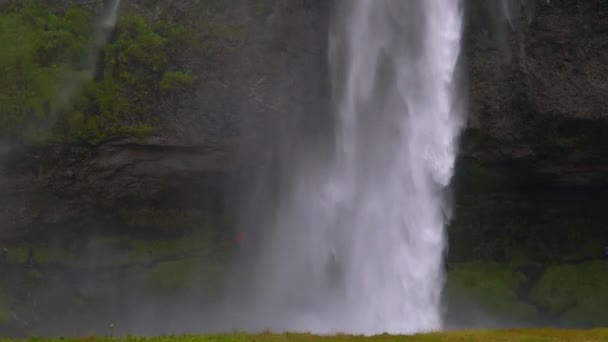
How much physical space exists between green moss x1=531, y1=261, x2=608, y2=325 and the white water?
8046 mm

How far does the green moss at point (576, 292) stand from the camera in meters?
34.3

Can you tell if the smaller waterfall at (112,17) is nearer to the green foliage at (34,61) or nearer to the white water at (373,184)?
Result: the green foliage at (34,61)

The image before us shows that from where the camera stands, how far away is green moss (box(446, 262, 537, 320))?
3509cm

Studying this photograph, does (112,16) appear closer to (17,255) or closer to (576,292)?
(17,255)

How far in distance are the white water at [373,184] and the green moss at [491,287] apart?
4.18 m

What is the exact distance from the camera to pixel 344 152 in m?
35.0

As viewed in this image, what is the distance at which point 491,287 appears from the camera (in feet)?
118

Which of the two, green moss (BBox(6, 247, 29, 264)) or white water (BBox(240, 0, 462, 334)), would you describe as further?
green moss (BBox(6, 247, 29, 264))

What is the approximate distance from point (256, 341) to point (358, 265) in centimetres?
1412

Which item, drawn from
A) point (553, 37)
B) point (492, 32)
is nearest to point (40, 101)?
A: point (492, 32)

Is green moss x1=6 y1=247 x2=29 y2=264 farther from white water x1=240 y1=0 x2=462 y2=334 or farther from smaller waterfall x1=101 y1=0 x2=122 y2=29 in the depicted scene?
smaller waterfall x1=101 y1=0 x2=122 y2=29

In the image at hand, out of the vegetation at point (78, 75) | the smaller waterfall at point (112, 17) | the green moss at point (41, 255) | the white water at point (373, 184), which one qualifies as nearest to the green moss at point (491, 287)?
the white water at point (373, 184)

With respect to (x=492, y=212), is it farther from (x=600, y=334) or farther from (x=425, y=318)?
(x=600, y=334)

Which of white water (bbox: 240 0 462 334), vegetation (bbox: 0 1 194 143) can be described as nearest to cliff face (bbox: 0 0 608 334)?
vegetation (bbox: 0 1 194 143)
